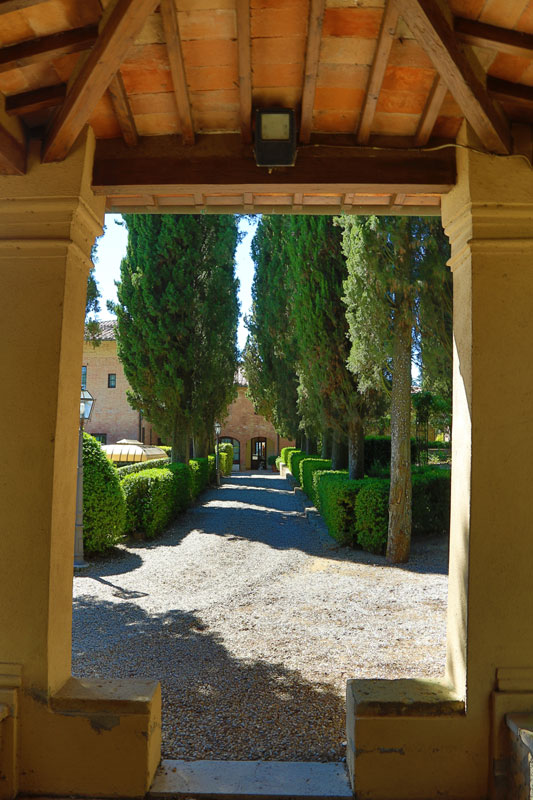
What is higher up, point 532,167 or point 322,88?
point 322,88

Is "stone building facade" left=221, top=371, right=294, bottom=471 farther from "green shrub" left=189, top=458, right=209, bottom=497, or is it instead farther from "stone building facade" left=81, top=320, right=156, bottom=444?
"green shrub" left=189, top=458, right=209, bottom=497

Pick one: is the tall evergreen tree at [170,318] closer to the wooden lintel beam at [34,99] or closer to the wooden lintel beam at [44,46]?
the wooden lintel beam at [34,99]

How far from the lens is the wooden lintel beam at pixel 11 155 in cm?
251

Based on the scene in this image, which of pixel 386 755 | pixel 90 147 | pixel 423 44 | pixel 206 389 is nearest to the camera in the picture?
pixel 423 44

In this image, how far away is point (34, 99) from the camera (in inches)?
102

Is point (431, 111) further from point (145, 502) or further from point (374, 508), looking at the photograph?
point (145, 502)

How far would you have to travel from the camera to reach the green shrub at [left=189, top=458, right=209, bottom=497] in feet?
54.8

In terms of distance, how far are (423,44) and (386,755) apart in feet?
9.70

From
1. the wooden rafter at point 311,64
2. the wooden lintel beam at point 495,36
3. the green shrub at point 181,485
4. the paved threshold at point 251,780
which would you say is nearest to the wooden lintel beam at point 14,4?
the wooden rafter at point 311,64

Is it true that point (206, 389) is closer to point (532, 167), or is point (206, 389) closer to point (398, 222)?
point (398, 222)

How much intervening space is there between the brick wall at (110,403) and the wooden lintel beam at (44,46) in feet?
102

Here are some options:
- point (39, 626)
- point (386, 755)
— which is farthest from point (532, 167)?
point (39, 626)

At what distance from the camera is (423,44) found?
7.27 feet

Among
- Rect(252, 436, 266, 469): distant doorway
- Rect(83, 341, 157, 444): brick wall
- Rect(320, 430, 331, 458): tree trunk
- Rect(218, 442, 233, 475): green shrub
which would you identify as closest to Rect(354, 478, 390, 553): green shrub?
Rect(320, 430, 331, 458): tree trunk
